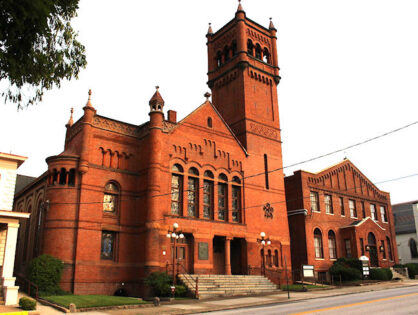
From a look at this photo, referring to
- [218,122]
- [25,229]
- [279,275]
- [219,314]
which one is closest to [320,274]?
[279,275]

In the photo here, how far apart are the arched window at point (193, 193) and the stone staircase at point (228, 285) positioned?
18.2ft

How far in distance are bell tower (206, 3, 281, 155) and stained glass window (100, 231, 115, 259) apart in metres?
15.5

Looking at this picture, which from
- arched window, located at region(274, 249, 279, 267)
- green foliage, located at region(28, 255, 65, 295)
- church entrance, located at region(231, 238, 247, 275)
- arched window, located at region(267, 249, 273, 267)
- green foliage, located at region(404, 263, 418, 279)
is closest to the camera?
green foliage, located at region(28, 255, 65, 295)

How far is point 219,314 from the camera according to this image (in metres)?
18.3

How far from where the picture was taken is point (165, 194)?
30.5 m

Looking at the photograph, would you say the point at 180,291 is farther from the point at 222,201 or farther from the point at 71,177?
the point at 71,177

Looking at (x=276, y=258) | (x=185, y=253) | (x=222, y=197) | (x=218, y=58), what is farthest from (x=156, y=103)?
(x=276, y=258)

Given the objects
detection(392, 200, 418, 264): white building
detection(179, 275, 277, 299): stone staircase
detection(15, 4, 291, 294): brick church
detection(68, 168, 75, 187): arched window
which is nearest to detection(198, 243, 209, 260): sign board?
detection(15, 4, 291, 294): brick church

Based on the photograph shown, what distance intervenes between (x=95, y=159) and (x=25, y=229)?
13.2 m

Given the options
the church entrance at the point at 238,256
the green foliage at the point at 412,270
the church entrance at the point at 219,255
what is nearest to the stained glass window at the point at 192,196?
the church entrance at the point at 219,255

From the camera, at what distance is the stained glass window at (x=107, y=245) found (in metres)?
28.8

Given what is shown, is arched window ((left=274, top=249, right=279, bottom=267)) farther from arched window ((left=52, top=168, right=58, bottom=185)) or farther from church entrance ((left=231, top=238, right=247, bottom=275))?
arched window ((left=52, top=168, right=58, bottom=185))

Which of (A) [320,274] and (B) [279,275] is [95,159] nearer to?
(B) [279,275]

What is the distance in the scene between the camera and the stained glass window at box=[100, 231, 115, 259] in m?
28.8
